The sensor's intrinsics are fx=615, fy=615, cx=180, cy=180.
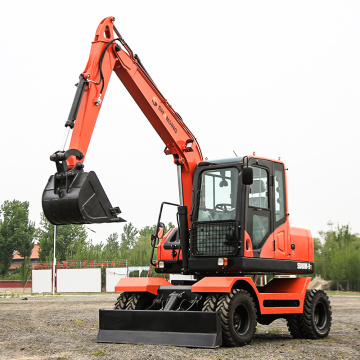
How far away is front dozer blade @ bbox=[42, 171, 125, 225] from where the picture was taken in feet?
29.7

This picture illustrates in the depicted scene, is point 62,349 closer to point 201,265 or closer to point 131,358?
point 131,358

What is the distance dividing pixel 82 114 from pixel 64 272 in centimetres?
4557

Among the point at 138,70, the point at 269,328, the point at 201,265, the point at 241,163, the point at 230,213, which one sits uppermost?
the point at 138,70

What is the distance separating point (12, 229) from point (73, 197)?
2879 inches

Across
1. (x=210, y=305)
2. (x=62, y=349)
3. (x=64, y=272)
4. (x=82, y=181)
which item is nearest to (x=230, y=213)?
(x=210, y=305)

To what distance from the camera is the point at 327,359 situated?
868cm

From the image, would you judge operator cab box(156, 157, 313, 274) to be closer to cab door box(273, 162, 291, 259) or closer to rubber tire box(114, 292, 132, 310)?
cab door box(273, 162, 291, 259)

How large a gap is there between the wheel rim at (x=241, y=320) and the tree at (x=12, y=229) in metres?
71.4

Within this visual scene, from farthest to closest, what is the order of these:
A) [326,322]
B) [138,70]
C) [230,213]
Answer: [326,322] < [138,70] < [230,213]

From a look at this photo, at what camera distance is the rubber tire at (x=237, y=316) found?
9.73 metres

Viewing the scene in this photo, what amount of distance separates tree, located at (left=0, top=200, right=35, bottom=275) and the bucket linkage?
2819 inches

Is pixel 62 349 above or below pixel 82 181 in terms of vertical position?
below

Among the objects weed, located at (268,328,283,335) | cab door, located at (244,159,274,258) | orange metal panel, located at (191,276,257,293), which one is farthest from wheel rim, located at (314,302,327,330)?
orange metal panel, located at (191,276,257,293)

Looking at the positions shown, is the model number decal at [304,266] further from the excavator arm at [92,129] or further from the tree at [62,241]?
the tree at [62,241]
